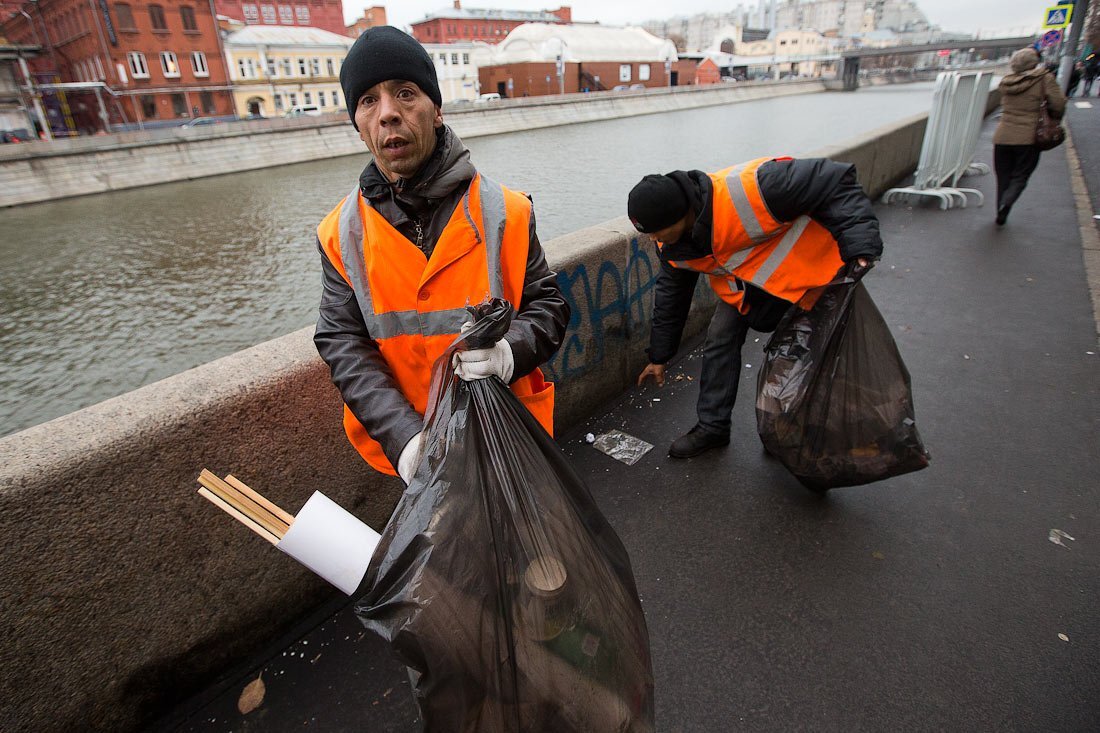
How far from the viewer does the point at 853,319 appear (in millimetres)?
2225

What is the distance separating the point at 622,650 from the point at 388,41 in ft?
4.71

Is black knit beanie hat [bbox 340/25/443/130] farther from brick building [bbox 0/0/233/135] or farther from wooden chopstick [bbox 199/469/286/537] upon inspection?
brick building [bbox 0/0/233/135]

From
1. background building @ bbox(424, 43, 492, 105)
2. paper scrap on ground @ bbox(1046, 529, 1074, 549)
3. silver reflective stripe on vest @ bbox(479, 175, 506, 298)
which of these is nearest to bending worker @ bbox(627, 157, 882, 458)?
silver reflective stripe on vest @ bbox(479, 175, 506, 298)

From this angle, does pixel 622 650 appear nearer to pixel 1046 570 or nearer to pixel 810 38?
pixel 1046 570

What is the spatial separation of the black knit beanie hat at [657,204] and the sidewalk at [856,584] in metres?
1.15

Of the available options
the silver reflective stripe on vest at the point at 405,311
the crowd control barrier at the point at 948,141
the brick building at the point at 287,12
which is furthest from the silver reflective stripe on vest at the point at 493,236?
the brick building at the point at 287,12

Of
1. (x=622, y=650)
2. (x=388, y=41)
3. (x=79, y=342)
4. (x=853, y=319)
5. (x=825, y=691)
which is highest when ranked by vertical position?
(x=388, y=41)

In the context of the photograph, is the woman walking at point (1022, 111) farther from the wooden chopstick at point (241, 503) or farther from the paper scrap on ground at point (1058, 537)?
the wooden chopstick at point (241, 503)

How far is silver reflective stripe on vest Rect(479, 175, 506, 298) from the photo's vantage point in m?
1.48

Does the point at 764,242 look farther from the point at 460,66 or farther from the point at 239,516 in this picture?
the point at 460,66

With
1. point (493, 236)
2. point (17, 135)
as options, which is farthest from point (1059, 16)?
point (17, 135)

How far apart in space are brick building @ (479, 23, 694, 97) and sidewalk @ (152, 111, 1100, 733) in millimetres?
54917

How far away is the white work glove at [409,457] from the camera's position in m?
1.28

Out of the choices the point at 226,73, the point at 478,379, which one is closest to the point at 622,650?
the point at 478,379
